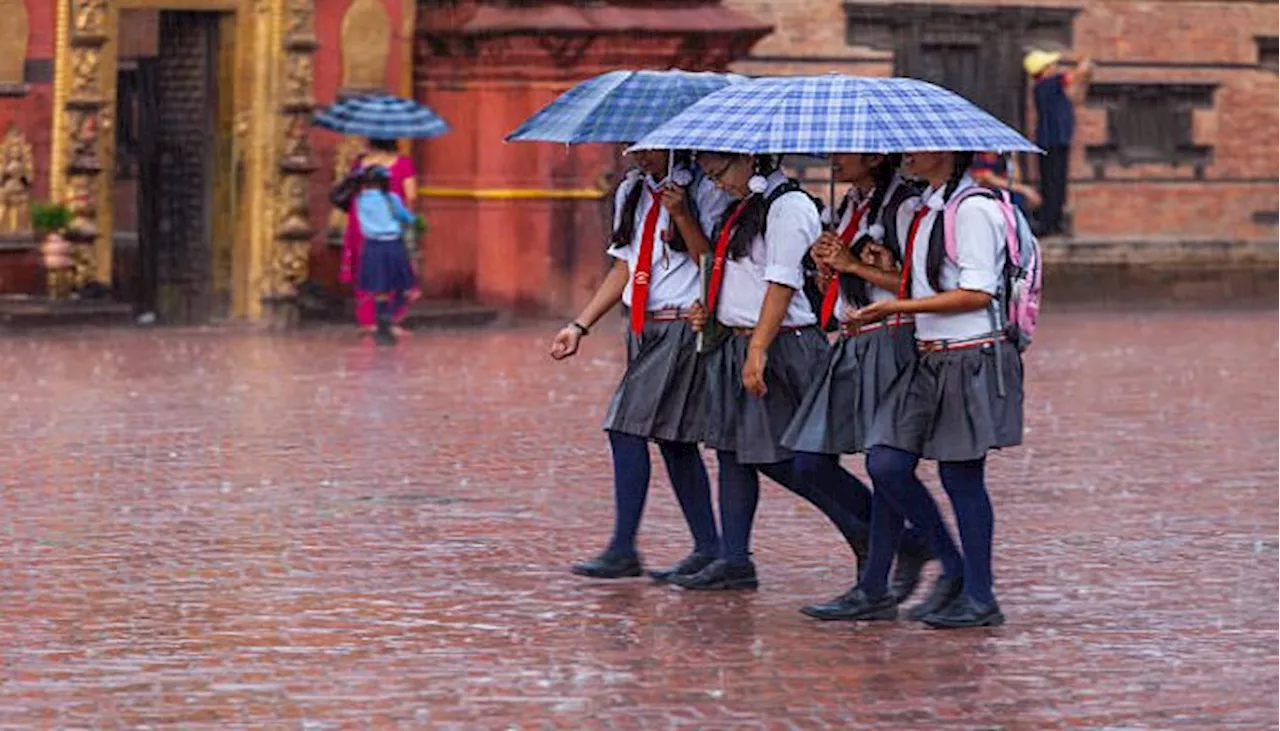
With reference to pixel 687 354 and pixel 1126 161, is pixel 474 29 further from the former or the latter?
pixel 687 354

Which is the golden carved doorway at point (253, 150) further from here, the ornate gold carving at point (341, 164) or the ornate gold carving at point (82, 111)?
the ornate gold carving at point (82, 111)

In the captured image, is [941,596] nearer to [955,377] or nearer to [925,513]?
[925,513]

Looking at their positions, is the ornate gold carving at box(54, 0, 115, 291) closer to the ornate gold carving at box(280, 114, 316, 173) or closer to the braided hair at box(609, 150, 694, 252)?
the ornate gold carving at box(280, 114, 316, 173)

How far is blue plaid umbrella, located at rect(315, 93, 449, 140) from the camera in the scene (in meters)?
26.2

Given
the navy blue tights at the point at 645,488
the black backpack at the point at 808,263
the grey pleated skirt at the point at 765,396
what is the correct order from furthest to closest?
the navy blue tights at the point at 645,488 < the grey pleated skirt at the point at 765,396 < the black backpack at the point at 808,263

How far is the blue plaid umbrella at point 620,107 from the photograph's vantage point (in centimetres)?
1220

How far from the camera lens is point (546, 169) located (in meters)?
28.8

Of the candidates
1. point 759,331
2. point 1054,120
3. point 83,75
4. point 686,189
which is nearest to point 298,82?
point 83,75

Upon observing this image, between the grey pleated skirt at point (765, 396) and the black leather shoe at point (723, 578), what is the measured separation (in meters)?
0.45

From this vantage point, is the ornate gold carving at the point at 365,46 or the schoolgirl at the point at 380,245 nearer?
the schoolgirl at the point at 380,245

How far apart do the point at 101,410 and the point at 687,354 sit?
8.07 m

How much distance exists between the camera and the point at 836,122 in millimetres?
10945

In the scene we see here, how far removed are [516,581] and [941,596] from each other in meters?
1.68

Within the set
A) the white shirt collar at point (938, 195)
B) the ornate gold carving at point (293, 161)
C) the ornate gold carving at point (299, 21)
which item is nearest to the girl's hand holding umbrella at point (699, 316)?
the white shirt collar at point (938, 195)
